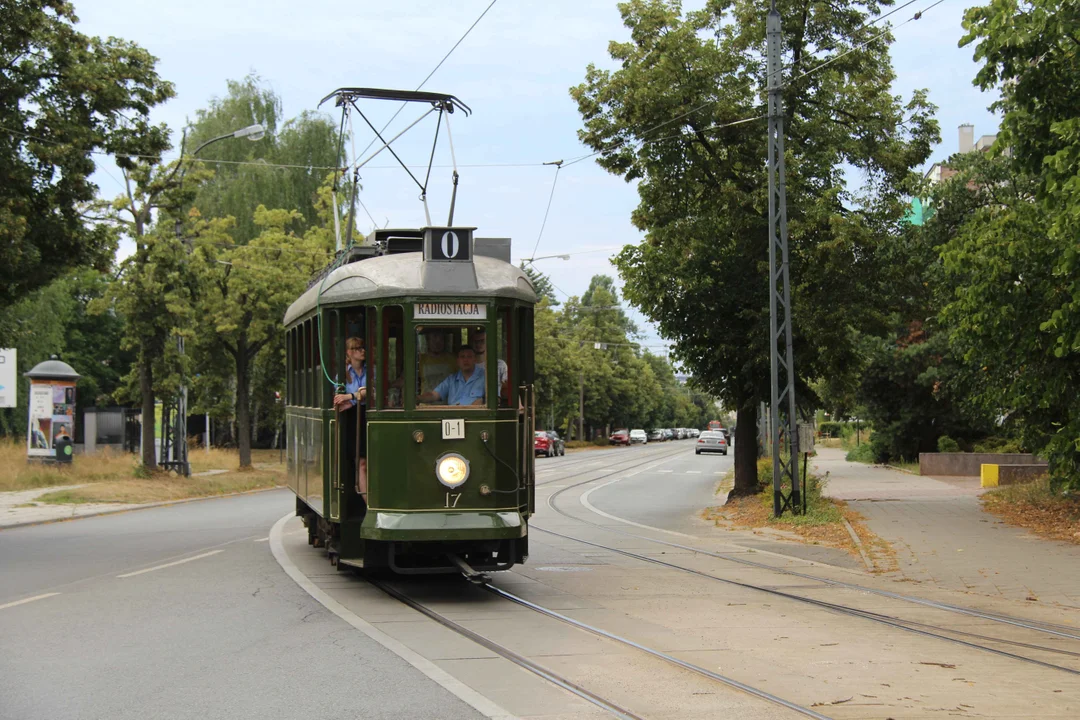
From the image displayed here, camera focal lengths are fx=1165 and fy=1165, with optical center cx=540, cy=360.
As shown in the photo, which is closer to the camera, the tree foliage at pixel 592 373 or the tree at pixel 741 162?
the tree at pixel 741 162

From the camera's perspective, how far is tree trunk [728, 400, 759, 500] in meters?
24.8

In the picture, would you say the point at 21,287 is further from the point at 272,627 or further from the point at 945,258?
the point at 945,258

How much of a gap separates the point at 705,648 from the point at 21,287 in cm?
1391

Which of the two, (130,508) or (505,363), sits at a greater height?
(505,363)

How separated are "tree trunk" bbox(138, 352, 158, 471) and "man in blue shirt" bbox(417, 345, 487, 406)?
20860mm

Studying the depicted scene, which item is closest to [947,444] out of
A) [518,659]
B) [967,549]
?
[967,549]

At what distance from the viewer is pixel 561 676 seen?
748cm

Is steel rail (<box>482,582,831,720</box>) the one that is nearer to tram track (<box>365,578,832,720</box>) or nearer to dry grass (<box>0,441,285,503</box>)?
tram track (<box>365,578,832,720</box>)

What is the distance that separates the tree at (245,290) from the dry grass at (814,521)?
17.0 metres

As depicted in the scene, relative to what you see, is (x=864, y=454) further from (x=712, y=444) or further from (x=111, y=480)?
(x=111, y=480)

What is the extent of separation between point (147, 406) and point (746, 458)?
1539 cm

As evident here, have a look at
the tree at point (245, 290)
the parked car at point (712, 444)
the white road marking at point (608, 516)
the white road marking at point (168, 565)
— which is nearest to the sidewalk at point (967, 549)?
the white road marking at point (608, 516)

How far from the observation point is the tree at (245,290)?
116 feet

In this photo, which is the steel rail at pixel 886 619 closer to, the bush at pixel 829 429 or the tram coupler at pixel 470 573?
the tram coupler at pixel 470 573
